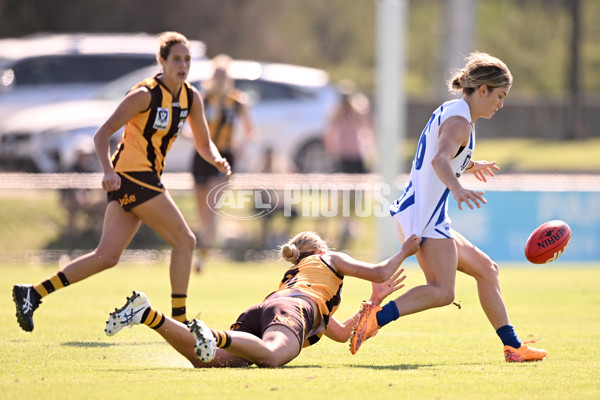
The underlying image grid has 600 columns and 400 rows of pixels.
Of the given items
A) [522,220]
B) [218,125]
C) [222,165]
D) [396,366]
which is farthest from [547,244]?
[522,220]

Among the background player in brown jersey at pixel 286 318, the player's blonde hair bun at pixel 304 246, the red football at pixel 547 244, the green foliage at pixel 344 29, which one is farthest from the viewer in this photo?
the green foliage at pixel 344 29

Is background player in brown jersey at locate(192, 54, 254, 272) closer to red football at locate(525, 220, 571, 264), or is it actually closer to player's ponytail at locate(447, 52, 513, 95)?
red football at locate(525, 220, 571, 264)

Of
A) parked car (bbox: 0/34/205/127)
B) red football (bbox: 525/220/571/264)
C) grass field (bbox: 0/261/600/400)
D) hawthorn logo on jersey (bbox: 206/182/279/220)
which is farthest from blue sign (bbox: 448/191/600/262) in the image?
parked car (bbox: 0/34/205/127)

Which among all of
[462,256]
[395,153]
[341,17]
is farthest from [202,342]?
[341,17]

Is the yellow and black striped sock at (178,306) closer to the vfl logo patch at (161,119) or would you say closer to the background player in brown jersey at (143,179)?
the background player in brown jersey at (143,179)

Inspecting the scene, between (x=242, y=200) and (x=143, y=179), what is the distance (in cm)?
671

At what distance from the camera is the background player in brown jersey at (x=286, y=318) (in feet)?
17.9

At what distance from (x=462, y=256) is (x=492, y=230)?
824 cm

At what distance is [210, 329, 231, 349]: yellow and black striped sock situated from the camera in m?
5.35

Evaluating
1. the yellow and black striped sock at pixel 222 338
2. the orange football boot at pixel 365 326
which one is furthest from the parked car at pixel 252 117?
the yellow and black striped sock at pixel 222 338

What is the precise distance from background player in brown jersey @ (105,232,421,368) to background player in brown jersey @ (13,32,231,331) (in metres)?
1.08

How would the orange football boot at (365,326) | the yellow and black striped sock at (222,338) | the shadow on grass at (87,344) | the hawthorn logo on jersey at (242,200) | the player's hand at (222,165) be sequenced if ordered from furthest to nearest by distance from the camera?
the hawthorn logo on jersey at (242,200)
the player's hand at (222,165)
the shadow on grass at (87,344)
the orange football boot at (365,326)
the yellow and black striped sock at (222,338)

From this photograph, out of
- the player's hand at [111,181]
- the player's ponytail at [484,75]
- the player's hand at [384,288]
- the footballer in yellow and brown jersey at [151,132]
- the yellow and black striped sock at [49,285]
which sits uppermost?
the player's ponytail at [484,75]

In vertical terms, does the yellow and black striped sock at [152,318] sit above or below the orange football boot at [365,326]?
above
